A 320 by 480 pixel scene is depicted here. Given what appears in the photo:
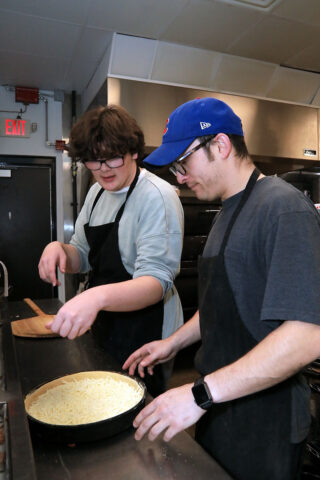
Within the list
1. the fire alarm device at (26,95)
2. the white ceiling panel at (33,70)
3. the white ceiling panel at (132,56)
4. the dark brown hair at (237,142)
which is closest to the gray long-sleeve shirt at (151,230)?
the dark brown hair at (237,142)

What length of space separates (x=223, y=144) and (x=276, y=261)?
1.36 ft

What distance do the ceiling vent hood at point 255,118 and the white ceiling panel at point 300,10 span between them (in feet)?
3.15

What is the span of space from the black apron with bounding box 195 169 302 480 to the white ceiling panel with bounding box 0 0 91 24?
88.0 inches

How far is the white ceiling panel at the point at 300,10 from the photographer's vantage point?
8.65 ft

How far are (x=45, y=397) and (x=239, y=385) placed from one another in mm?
564

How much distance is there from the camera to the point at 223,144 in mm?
1129

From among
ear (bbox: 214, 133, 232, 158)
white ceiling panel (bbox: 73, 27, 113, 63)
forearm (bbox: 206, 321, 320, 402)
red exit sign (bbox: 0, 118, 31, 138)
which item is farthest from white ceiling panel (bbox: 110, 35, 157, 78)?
forearm (bbox: 206, 321, 320, 402)

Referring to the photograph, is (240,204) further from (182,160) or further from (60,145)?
(60,145)

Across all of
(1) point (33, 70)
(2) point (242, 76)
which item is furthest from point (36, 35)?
(2) point (242, 76)

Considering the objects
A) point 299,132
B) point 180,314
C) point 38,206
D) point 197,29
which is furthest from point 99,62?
point 180,314

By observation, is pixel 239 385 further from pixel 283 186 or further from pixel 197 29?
pixel 197 29

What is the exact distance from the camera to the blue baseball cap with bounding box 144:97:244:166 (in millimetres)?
1126

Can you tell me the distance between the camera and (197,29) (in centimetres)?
300

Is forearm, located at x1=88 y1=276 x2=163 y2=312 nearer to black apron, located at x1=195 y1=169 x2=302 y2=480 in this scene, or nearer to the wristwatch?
black apron, located at x1=195 y1=169 x2=302 y2=480
